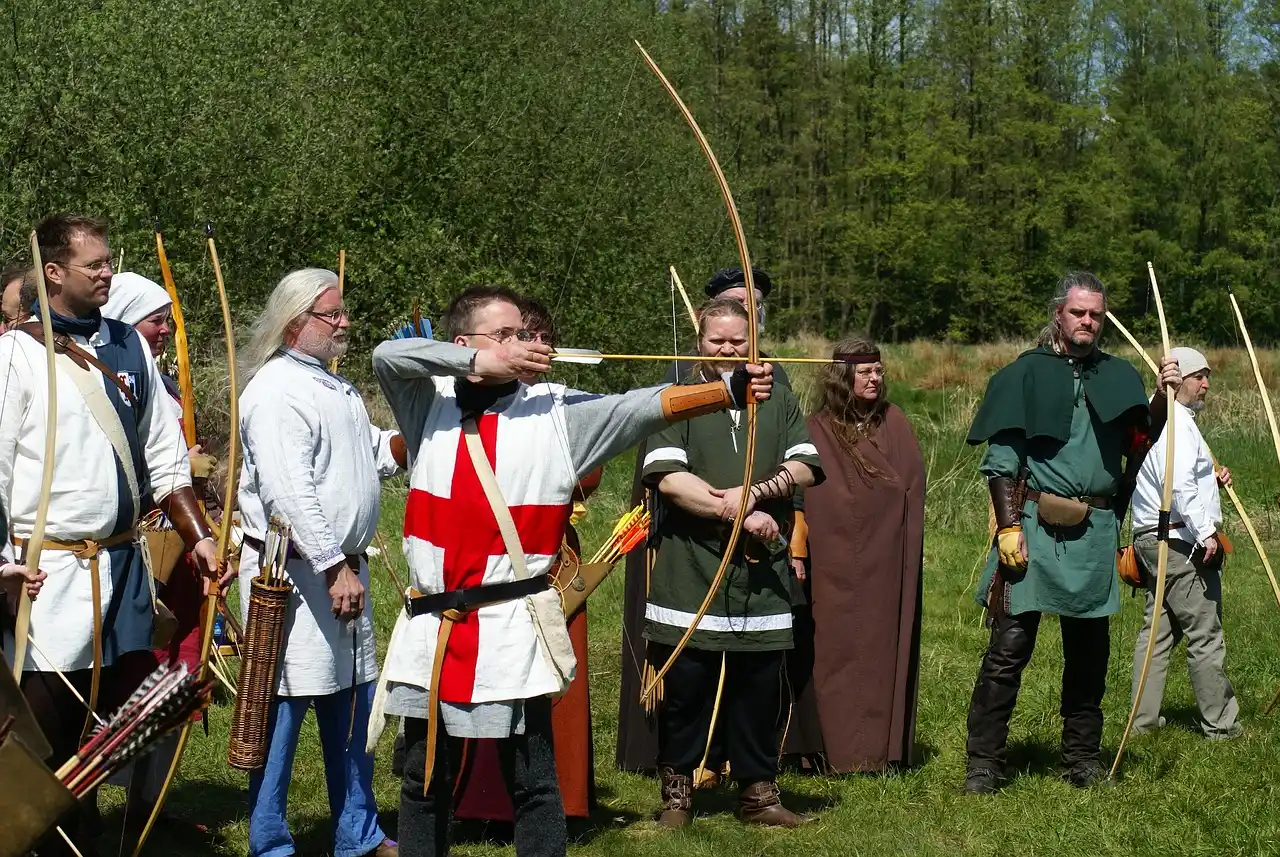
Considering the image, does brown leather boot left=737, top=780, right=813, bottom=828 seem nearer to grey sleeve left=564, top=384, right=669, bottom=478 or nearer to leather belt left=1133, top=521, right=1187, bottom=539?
grey sleeve left=564, top=384, right=669, bottom=478

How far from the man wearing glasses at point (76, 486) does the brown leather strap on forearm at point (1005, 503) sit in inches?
101

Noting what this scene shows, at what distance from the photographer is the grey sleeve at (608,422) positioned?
354cm

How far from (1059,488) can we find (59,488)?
3.14m

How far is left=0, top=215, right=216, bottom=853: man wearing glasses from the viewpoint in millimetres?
3826

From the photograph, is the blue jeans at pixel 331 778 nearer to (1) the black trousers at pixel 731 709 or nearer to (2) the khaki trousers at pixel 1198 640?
(1) the black trousers at pixel 731 709

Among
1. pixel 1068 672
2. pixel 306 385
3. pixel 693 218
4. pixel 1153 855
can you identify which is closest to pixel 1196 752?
pixel 1068 672

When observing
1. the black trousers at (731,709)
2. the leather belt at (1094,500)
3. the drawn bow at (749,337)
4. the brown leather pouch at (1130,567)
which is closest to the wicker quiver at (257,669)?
the drawn bow at (749,337)

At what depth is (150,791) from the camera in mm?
4516

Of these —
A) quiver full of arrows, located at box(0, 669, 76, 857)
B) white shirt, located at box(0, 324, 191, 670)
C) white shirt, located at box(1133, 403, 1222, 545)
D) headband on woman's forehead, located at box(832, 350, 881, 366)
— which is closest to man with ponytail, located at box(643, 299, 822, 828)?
headband on woman's forehead, located at box(832, 350, 881, 366)

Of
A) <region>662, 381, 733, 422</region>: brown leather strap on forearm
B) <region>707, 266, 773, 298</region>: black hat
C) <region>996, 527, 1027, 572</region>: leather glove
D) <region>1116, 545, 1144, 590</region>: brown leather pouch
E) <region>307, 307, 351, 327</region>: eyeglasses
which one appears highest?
<region>707, 266, 773, 298</region>: black hat

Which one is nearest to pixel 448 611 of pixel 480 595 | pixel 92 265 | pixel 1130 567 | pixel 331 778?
pixel 480 595

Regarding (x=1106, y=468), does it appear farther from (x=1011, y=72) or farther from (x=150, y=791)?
(x=1011, y=72)

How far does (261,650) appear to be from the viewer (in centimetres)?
397

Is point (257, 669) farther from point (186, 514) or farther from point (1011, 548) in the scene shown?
point (1011, 548)
